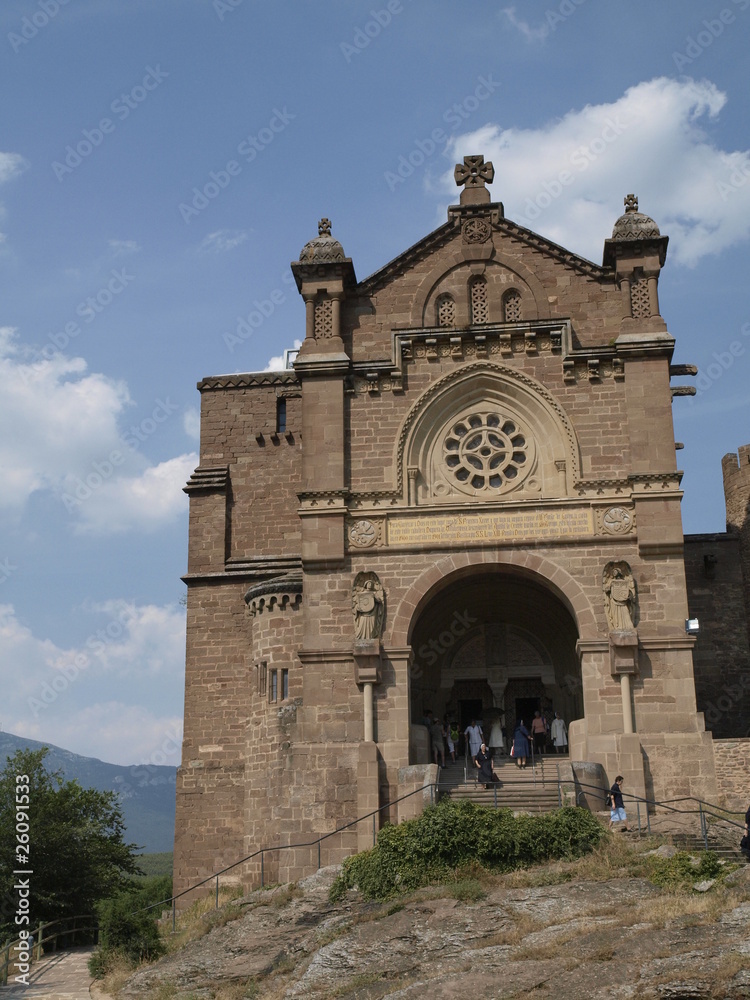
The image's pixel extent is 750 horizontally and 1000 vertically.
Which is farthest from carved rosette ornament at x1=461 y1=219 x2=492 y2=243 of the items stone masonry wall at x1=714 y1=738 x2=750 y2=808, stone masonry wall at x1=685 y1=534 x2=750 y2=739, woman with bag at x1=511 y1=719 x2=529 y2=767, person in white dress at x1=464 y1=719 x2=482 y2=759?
stone masonry wall at x1=714 y1=738 x2=750 y2=808

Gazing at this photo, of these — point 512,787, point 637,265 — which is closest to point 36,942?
point 512,787

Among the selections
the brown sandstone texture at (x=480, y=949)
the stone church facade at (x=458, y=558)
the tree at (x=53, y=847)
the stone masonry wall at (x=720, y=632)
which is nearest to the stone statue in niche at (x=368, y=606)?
the stone church facade at (x=458, y=558)

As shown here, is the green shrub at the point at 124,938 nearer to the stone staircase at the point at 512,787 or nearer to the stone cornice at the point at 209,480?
the stone staircase at the point at 512,787

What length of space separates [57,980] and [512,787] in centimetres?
1005

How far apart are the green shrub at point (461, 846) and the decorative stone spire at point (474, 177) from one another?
641 inches

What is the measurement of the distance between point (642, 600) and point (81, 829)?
1717 centimetres

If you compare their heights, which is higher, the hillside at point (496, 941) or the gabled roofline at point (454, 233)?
the gabled roofline at point (454, 233)

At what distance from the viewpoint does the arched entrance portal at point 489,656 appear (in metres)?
30.1

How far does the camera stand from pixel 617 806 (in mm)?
24656

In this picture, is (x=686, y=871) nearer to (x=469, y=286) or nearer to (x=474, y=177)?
(x=469, y=286)

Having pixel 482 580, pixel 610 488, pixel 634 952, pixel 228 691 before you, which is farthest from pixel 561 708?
pixel 634 952

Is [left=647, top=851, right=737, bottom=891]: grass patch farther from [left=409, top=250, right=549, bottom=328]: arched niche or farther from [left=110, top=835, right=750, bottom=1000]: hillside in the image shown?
[left=409, top=250, right=549, bottom=328]: arched niche

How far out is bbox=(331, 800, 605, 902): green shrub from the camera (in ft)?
71.0

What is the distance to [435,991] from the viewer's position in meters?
16.6
